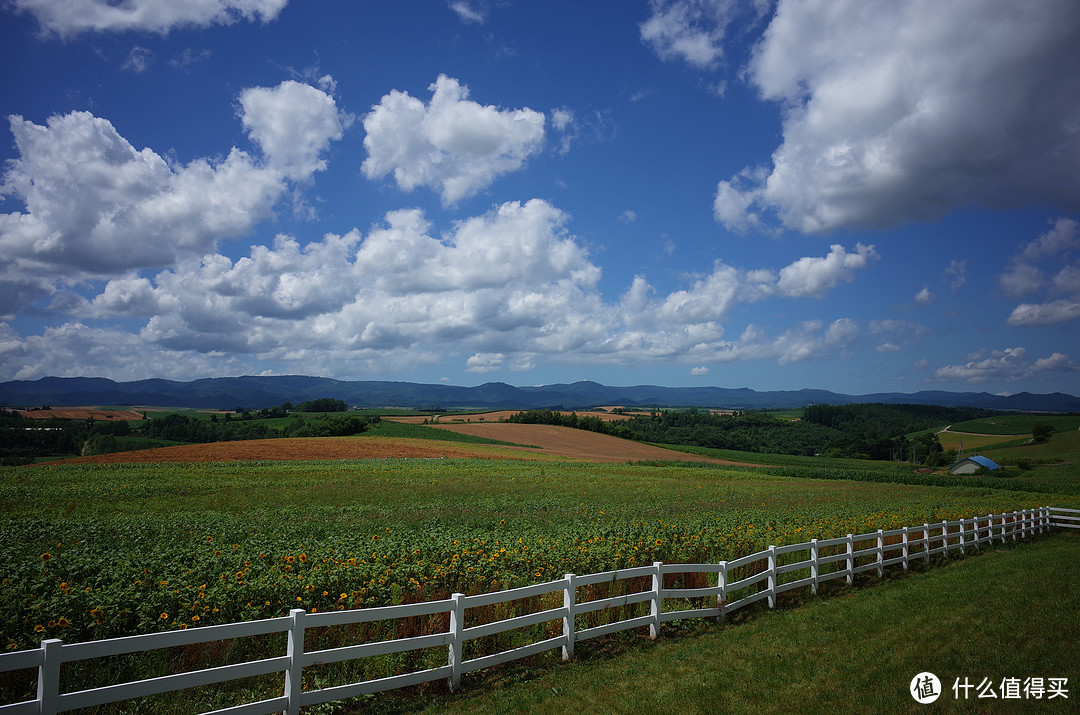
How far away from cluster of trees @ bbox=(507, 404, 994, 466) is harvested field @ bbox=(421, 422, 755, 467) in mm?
20748

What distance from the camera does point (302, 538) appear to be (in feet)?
42.8

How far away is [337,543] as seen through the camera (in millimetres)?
11234

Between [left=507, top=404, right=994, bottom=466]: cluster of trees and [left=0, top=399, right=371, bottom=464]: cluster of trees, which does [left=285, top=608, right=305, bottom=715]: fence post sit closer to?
[left=0, top=399, right=371, bottom=464]: cluster of trees

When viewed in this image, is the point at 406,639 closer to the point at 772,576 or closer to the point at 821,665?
the point at 821,665

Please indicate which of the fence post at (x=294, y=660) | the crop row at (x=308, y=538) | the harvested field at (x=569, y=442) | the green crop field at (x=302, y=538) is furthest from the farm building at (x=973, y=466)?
the fence post at (x=294, y=660)

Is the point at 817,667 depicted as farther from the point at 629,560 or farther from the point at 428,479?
the point at 428,479

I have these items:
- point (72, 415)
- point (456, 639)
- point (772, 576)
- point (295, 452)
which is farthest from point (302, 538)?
point (72, 415)

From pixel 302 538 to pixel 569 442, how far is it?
224 feet

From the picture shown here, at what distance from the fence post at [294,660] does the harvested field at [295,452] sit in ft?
139

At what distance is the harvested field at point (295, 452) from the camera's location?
141ft

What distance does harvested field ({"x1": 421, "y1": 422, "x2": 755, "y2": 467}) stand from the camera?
69.5 m

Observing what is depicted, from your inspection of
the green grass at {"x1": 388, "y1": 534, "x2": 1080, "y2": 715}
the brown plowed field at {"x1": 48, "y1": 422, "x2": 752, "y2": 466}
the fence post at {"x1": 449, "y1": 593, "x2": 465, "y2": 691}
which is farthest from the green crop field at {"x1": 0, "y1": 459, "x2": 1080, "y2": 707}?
the brown plowed field at {"x1": 48, "y1": 422, "x2": 752, "y2": 466}

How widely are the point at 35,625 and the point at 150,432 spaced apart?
10157 centimetres

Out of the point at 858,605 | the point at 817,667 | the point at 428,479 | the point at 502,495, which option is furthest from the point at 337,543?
the point at 428,479
